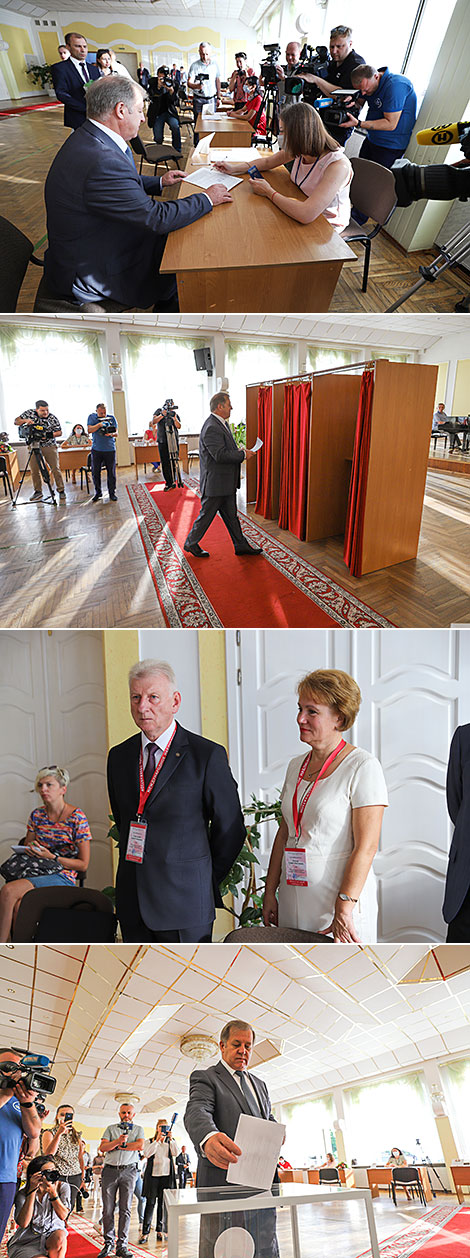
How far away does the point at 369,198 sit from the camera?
241cm

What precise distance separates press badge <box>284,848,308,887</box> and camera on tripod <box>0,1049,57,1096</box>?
104 cm

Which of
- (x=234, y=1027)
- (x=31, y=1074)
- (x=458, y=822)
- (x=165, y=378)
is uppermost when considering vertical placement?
(x=165, y=378)

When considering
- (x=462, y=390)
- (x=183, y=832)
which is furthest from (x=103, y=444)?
(x=183, y=832)

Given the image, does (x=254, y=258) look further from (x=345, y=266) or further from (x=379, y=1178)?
(x=379, y=1178)

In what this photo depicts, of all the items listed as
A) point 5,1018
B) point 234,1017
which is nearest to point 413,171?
point 234,1017

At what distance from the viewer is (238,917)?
288 centimetres

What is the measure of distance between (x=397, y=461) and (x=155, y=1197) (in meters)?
2.38

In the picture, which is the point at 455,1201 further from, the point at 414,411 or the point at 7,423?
the point at 7,423

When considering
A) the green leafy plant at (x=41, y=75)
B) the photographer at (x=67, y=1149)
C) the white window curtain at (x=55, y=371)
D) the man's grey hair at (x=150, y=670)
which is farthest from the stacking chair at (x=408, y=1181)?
the green leafy plant at (x=41, y=75)

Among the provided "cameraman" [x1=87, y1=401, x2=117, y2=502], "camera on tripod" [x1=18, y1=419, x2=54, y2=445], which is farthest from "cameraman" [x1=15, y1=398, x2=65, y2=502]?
"cameraman" [x1=87, y1=401, x2=117, y2=502]

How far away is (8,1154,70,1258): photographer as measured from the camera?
2721mm

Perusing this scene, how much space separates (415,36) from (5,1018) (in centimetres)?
315

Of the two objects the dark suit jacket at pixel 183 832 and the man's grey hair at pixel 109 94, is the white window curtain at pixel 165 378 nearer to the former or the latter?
the man's grey hair at pixel 109 94

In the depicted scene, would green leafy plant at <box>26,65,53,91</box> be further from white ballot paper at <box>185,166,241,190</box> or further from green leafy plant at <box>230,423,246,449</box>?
green leafy plant at <box>230,423,246,449</box>
